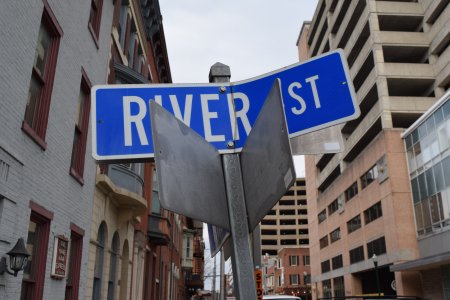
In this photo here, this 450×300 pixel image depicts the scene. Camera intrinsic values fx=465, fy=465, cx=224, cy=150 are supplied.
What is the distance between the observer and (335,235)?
55.0 m

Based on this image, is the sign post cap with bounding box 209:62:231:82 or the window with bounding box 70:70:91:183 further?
the window with bounding box 70:70:91:183

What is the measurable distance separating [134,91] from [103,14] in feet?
40.6

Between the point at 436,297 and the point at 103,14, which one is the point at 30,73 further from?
the point at 436,297

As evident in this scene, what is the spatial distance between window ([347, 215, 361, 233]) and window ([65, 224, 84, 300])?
3900 centimetres

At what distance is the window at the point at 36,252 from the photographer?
8.72 m

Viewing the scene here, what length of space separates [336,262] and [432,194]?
2367 cm

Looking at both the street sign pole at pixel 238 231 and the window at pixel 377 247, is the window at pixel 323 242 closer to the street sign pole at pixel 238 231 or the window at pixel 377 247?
the window at pixel 377 247

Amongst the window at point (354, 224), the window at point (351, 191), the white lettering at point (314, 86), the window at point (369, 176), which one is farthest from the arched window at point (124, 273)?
the window at point (351, 191)

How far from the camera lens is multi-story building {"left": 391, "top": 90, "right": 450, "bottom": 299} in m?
30.8

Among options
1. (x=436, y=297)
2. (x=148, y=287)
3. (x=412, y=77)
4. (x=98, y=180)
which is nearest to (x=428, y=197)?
(x=436, y=297)

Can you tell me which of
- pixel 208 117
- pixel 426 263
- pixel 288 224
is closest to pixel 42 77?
pixel 208 117

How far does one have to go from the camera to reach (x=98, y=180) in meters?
13.0

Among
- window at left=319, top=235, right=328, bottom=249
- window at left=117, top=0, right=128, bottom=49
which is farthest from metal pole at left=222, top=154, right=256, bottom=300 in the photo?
window at left=319, top=235, right=328, bottom=249

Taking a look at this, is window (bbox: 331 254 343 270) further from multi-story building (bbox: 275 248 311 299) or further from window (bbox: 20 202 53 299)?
window (bbox: 20 202 53 299)
